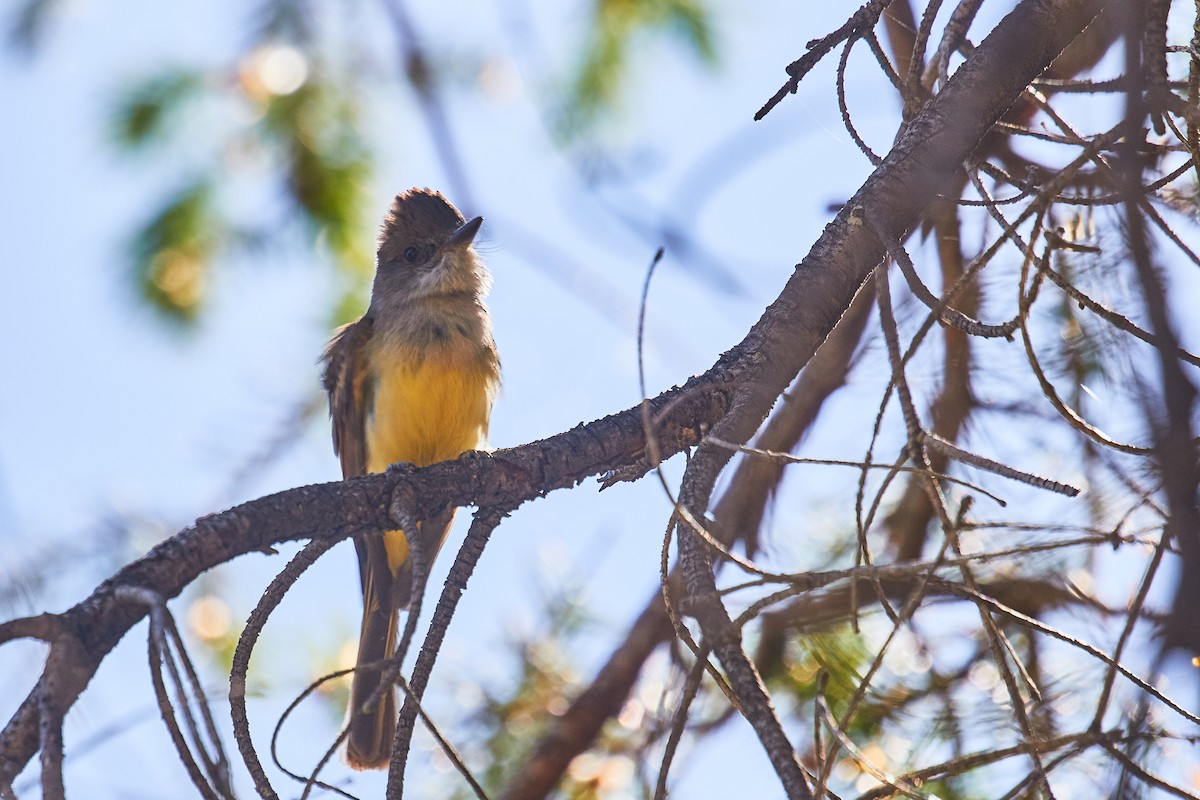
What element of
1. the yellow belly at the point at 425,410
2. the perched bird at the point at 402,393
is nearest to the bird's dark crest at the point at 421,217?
the perched bird at the point at 402,393

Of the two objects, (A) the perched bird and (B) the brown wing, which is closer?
(A) the perched bird

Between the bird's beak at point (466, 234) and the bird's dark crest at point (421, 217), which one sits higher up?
the bird's dark crest at point (421, 217)

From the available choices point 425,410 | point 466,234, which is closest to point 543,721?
point 425,410

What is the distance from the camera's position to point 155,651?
5.17 ft

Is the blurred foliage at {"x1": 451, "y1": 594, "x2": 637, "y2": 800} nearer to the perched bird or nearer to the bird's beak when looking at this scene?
the perched bird

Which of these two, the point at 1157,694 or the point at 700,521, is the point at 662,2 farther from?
the point at 1157,694

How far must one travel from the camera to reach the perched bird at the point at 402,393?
13.6 feet

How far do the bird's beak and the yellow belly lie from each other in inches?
26.6

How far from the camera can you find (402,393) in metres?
4.17

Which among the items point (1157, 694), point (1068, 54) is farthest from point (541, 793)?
point (1068, 54)

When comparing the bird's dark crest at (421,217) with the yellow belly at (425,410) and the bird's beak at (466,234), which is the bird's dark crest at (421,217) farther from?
the yellow belly at (425,410)

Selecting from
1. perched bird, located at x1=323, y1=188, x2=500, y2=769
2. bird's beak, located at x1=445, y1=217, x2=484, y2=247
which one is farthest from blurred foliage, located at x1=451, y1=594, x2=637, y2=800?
bird's beak, located at x1=445, y1=217, x2=484, y2=247

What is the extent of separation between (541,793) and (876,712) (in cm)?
97

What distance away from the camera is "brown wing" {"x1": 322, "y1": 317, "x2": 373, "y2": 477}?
14.3 feet
